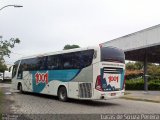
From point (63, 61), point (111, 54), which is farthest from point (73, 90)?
point (111, 54)

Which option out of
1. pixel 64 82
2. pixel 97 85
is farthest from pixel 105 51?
pixel 64 82

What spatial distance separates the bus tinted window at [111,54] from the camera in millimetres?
18062

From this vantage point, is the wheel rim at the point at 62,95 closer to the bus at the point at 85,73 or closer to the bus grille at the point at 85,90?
the bus at the point at 85,73

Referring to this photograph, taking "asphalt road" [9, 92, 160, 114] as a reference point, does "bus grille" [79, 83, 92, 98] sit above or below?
above

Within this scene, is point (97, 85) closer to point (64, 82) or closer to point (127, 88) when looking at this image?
point (64, 82)

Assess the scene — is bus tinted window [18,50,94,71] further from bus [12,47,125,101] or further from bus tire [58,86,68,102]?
bus tire [58,86,68,102]

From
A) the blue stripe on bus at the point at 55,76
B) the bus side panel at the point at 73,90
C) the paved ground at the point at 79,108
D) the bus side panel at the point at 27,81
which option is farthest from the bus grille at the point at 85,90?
the bus side panel at the point at 27,81

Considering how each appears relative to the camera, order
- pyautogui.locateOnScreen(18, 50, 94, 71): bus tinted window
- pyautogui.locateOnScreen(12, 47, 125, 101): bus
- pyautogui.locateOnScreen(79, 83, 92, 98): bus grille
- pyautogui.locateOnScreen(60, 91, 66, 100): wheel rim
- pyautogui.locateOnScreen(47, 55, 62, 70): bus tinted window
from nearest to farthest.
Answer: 1. pyautogui.locateOnScreen(12, 47, 125, 101): bus
2. pyautogui.locateOnScreen(79, 83, 92, 98): bus grille
3. pyautogui.locateOnScreen(18, 50, 94, 71): bus tinted window
4. pyautogui.locateOnScreen(60, 91, 66, 100): wheel rim
5. pyautogui.locateOnScreen(47, 55, 62, 70): bus tinted window

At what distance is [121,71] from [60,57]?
4068 mm

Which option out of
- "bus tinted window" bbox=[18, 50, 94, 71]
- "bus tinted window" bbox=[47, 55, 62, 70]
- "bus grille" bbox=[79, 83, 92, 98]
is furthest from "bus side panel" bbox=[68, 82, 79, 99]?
"bus tinted window" bbox=[47, 55, 62, 70]

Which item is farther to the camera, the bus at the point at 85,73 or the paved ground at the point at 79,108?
the bus at the point at 85,73

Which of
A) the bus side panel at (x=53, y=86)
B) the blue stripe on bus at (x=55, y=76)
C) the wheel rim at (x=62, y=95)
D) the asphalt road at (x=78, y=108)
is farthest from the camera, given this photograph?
the bus side panel at (x=53, y=86)

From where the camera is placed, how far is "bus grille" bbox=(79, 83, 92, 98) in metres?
18.0

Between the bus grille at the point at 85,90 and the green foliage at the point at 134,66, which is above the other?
the green foliage at the point at 134,66
